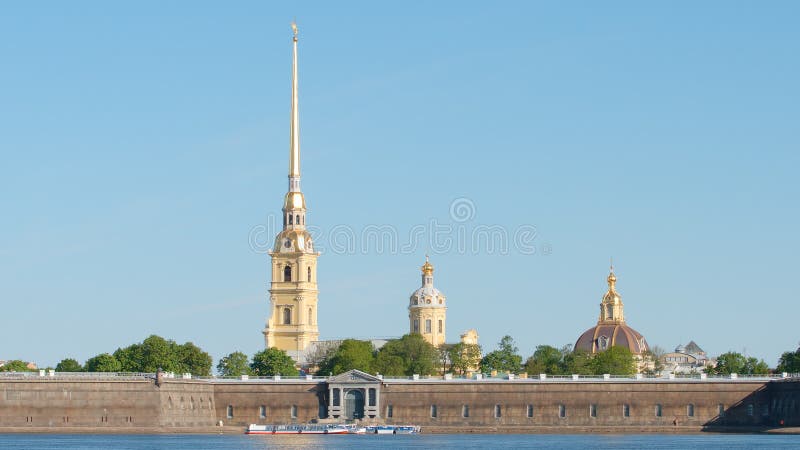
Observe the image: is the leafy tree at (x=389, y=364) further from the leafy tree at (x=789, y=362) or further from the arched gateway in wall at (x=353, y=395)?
the leafy tree at (x=789, y=362)

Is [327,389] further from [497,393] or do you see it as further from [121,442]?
[121,442]

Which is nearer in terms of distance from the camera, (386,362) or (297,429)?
(297,429)

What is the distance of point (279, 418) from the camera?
161m

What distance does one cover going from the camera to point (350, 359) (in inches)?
7151

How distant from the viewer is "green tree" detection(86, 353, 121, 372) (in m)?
171

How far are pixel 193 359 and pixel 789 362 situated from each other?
5920cm

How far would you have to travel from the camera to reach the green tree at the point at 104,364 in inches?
6747

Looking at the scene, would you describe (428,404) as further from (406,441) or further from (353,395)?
(406,441)

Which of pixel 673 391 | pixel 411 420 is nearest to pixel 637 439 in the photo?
pixel 673 391

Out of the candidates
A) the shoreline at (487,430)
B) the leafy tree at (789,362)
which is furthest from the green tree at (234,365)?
the leafy tree at (789,362)

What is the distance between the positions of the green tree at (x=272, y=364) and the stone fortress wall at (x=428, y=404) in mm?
21181

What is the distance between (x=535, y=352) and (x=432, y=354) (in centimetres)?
1108

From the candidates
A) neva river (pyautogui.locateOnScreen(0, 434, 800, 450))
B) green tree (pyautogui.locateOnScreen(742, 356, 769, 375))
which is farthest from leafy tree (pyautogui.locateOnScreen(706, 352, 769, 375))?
neva river (pyautogui.locateOnScreen(0, 434, 800, 450))

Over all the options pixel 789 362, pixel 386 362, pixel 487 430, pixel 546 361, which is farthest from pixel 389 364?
pixel 789 362
